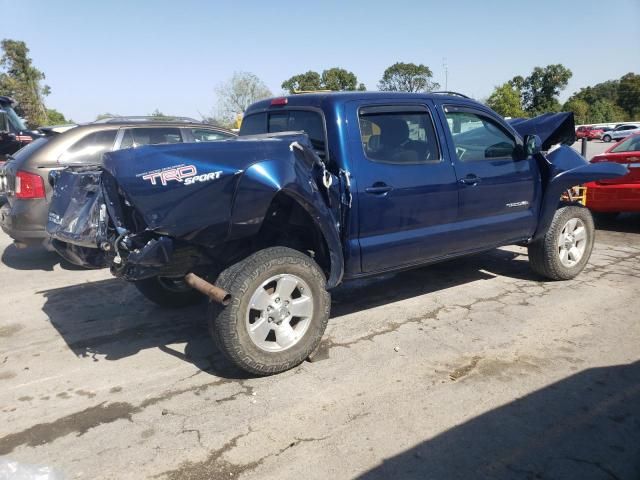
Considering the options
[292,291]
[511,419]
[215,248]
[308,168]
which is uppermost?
[308,168]

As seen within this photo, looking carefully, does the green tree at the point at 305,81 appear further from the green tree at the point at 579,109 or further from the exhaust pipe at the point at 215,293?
the exhaust pipe at the point at 215,293

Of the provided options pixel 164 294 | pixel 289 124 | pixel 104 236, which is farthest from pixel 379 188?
pixel 164 294

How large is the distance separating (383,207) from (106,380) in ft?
7.65

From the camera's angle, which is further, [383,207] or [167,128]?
[167,128]

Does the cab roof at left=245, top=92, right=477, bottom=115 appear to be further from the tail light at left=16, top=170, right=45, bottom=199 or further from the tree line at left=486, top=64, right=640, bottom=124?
the tree line at left=486, top=64, right=640, bottom=124

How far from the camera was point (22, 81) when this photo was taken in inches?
1642

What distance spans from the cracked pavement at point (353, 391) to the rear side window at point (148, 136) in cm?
214

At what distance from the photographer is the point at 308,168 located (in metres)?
3.59

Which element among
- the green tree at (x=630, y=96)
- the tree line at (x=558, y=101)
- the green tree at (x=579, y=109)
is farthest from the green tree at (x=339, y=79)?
the green tree at (x=630, y=96)

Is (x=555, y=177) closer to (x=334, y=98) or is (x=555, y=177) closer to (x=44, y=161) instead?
(x=334, y=98)

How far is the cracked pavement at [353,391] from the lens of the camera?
105 inches

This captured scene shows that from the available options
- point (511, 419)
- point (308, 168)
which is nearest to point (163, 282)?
point (308, 168)

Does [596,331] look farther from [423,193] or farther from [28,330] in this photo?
[28,330]

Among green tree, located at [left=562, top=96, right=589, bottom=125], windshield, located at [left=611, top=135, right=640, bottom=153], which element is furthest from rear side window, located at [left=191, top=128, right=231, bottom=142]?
green tree, located at [left=562, top=96, right=589, bottom=125]
